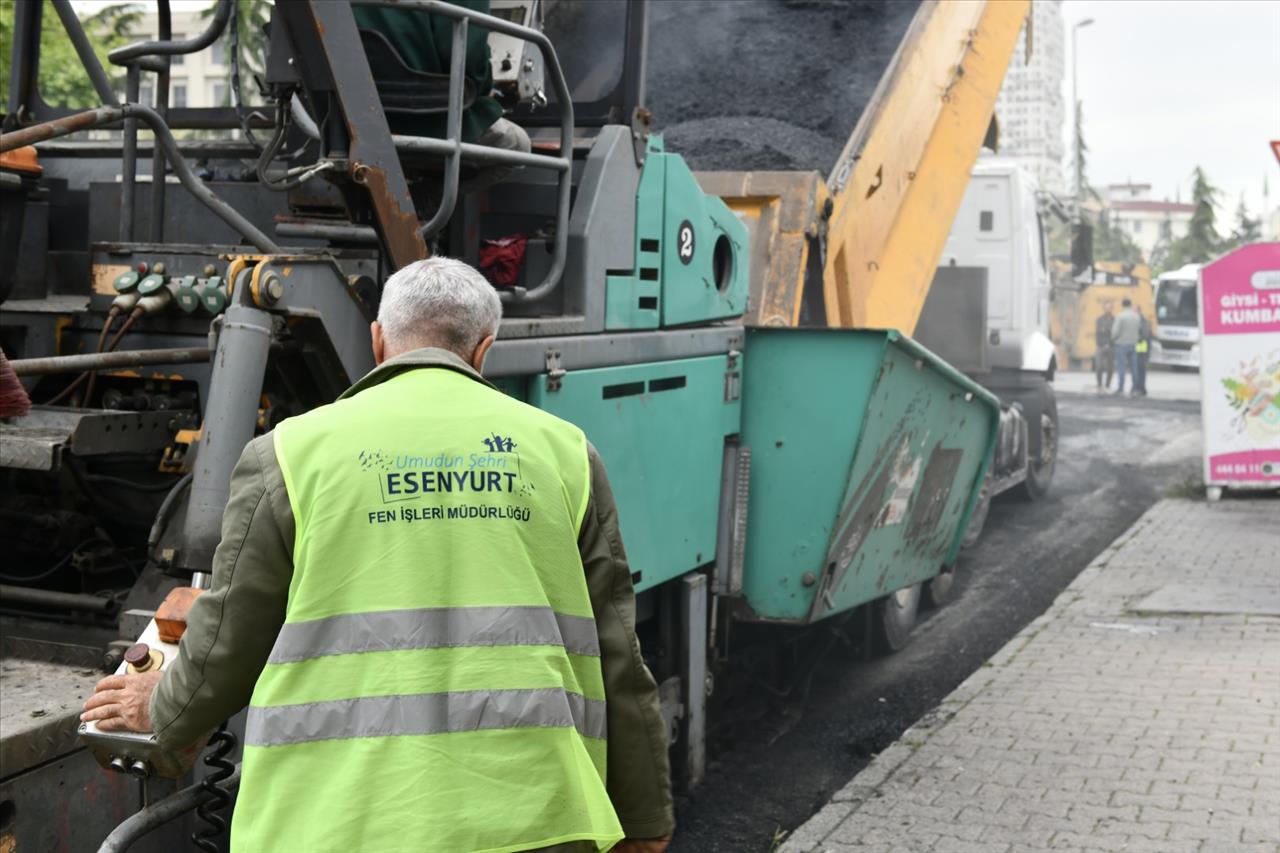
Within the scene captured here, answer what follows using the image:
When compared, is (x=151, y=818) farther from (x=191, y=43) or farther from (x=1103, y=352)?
(x=1103, y=352)

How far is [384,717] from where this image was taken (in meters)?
2.16

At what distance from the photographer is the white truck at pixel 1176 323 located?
3200 centimetres

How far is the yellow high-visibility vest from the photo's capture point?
7.06 ft

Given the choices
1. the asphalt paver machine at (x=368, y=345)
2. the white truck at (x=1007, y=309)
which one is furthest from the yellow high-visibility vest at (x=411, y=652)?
the white truck at (x=1007, y=309)

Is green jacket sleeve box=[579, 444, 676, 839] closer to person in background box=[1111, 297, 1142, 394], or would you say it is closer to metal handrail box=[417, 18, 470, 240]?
metal handrail box=[417, 18, 470, 240]

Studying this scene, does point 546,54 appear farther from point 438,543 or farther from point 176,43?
point 438,543

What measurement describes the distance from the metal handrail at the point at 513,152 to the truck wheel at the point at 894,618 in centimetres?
329

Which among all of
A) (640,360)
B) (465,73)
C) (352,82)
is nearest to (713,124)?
(640,360)

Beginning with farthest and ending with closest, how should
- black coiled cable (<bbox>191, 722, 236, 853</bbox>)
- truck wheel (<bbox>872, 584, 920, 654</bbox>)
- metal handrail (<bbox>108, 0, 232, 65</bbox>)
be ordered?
1. truck wheel (<bbox>872, 584, 920, 654</bbox>)
2. metal handrail (<bbox>108, 0, 232, 65</bbox>)
3. black coiled cable (<bbox>191, 722, 236, 853</bbox>)

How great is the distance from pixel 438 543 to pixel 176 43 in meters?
2.76

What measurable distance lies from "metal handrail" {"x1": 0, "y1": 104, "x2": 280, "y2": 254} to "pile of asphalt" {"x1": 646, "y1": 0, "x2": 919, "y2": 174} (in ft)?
11.6

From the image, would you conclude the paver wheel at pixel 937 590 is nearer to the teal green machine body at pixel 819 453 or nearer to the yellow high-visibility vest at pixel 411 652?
the teal green machine body at pixel 819 453

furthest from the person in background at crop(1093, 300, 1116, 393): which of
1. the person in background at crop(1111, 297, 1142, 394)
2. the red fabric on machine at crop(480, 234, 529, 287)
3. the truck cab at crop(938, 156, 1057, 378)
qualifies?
the red fabric on machine at crop(480, 234, 529, 287)

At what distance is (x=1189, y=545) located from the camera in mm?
9602
